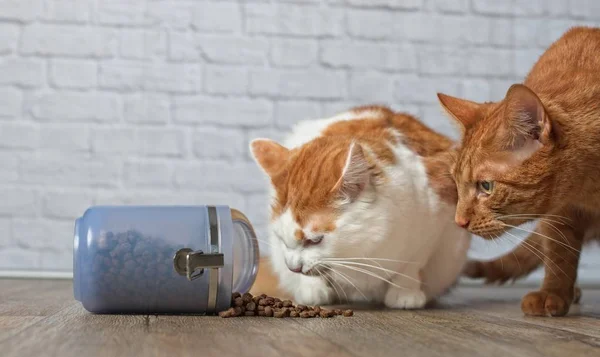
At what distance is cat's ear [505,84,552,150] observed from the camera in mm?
1441

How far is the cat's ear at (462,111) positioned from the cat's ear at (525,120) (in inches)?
6.6

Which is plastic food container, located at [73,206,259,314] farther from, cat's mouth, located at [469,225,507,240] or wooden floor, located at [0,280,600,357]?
cat's mouth, located at [469,225,507,240]

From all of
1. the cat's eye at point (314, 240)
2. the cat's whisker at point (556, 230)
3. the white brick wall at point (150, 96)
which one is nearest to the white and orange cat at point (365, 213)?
the cat's eye at point (314, 240)

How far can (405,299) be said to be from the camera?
1828 millimetres

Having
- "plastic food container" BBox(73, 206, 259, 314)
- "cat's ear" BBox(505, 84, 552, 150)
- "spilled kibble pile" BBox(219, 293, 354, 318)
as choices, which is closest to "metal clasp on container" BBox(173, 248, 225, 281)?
"plastic food container" BBox(73, 206, 259, 314)

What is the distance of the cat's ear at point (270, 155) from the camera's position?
1832 mm

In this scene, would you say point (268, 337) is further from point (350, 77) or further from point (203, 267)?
point (350, 77)

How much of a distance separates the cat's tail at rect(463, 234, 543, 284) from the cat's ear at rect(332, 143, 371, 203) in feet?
2.02

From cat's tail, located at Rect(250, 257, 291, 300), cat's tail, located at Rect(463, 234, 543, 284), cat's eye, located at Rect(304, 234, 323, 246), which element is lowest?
cat's tail, located at Rect(250, 257, 291, 300)

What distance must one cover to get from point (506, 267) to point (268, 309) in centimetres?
87

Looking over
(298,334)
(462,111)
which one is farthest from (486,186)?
(298,334)

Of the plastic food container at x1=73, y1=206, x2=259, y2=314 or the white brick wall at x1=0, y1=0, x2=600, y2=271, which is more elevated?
the white brick wall at x1=0, y1=0, x2=600, y2=271

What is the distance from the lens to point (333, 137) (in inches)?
73.2

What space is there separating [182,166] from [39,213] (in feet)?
1.64
